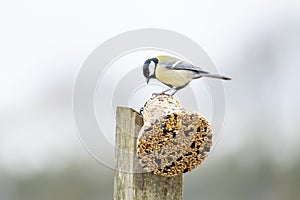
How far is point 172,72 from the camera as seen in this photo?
5.73 ft

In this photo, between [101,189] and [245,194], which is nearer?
[245,194]

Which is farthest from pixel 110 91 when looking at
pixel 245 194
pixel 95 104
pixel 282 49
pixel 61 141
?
pixel 61 141

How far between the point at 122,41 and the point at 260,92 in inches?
297

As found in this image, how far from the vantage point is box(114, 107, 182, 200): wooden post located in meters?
1.57

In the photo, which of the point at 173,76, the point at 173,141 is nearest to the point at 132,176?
the point at 173,141

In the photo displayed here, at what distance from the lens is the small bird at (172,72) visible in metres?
1.70

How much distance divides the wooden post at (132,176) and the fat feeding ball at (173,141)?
0.03 meters

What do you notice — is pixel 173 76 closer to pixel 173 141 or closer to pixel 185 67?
pixel 185 67

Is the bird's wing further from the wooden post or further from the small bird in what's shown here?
the wooden post

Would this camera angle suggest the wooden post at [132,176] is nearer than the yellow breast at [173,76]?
Yes

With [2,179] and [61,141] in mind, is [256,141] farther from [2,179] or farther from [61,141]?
[2,179]

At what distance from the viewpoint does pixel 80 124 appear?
1.56 metres

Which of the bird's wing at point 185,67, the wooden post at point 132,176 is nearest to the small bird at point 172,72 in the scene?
the bird's wing at point 185,67

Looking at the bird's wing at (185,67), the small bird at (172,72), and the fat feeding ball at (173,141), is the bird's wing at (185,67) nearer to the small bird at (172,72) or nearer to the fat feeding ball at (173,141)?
the small bird at (172,72)
